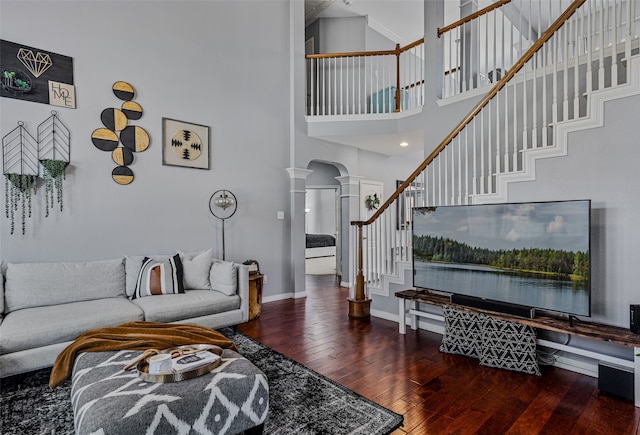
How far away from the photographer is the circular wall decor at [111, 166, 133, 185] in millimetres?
3674

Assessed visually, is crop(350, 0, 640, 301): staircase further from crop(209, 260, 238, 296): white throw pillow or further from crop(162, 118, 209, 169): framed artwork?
crop(162, 118, 209, 169): framed artwork

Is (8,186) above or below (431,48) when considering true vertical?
below

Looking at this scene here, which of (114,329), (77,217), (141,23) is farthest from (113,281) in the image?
(141,23)

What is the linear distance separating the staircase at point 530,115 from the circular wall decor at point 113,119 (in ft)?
9.52

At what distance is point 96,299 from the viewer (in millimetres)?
3168

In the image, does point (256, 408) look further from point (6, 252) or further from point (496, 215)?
point (6, 252)

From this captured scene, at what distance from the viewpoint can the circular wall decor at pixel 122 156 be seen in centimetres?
367

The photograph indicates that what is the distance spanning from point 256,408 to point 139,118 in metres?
3.50

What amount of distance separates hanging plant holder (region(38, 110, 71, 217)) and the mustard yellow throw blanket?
1.77 m

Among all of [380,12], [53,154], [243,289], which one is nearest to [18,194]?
[53,154]

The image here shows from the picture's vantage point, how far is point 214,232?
4.45 meters

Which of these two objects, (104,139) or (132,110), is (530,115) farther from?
(104,139)

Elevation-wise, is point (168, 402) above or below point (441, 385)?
above

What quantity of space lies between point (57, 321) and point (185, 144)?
2405mm
